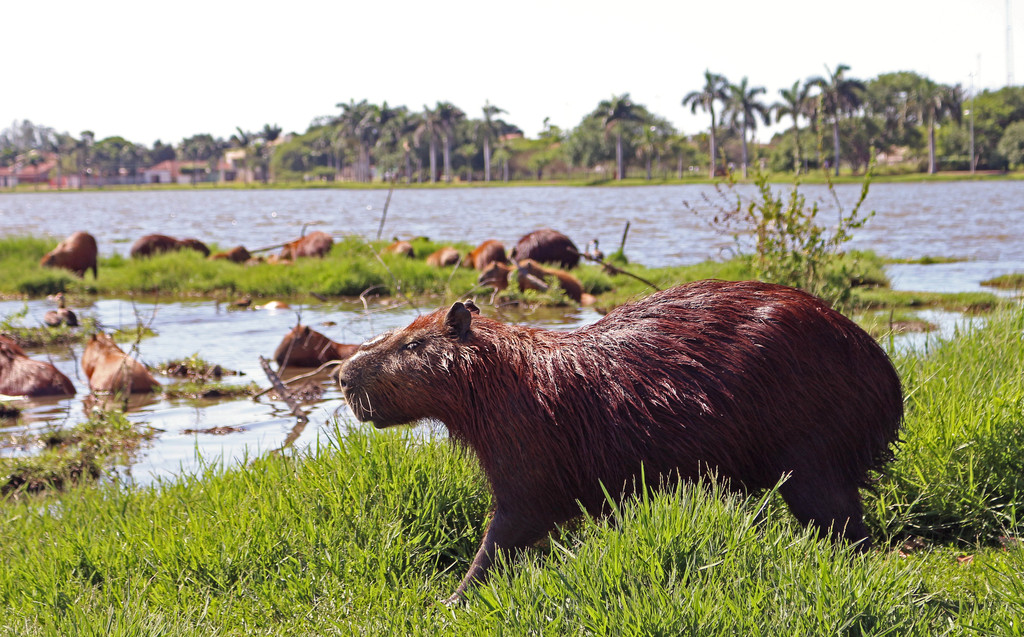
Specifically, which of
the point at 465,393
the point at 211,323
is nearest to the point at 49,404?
the point at 211,323

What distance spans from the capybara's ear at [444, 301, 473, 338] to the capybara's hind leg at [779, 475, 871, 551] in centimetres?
124

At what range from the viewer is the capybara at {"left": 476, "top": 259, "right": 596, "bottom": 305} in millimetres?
13720

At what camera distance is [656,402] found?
3.18m

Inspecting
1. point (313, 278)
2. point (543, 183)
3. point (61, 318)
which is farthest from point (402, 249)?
point (543, 183)

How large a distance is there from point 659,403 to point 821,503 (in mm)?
668

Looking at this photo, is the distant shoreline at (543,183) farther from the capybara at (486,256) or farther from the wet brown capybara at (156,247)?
the capybara at (486,256)

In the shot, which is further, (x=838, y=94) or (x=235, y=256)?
(x=838, y=94)

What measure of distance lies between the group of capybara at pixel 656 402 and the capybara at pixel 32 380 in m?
6.41

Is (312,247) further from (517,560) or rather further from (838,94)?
(838,94)

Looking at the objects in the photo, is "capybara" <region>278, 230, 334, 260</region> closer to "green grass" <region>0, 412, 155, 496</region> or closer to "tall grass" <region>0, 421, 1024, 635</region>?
"green grass" <region>0, 412, 155, 496</region>

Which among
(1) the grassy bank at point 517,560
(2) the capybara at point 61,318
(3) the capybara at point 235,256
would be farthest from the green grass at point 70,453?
(3) the capybara at point 235,256

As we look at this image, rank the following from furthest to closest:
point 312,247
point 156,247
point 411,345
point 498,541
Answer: point 156,247
point 312,247
point 411,345
point 498,541

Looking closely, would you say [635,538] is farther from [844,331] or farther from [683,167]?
[683,167]

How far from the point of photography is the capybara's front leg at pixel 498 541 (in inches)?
129
